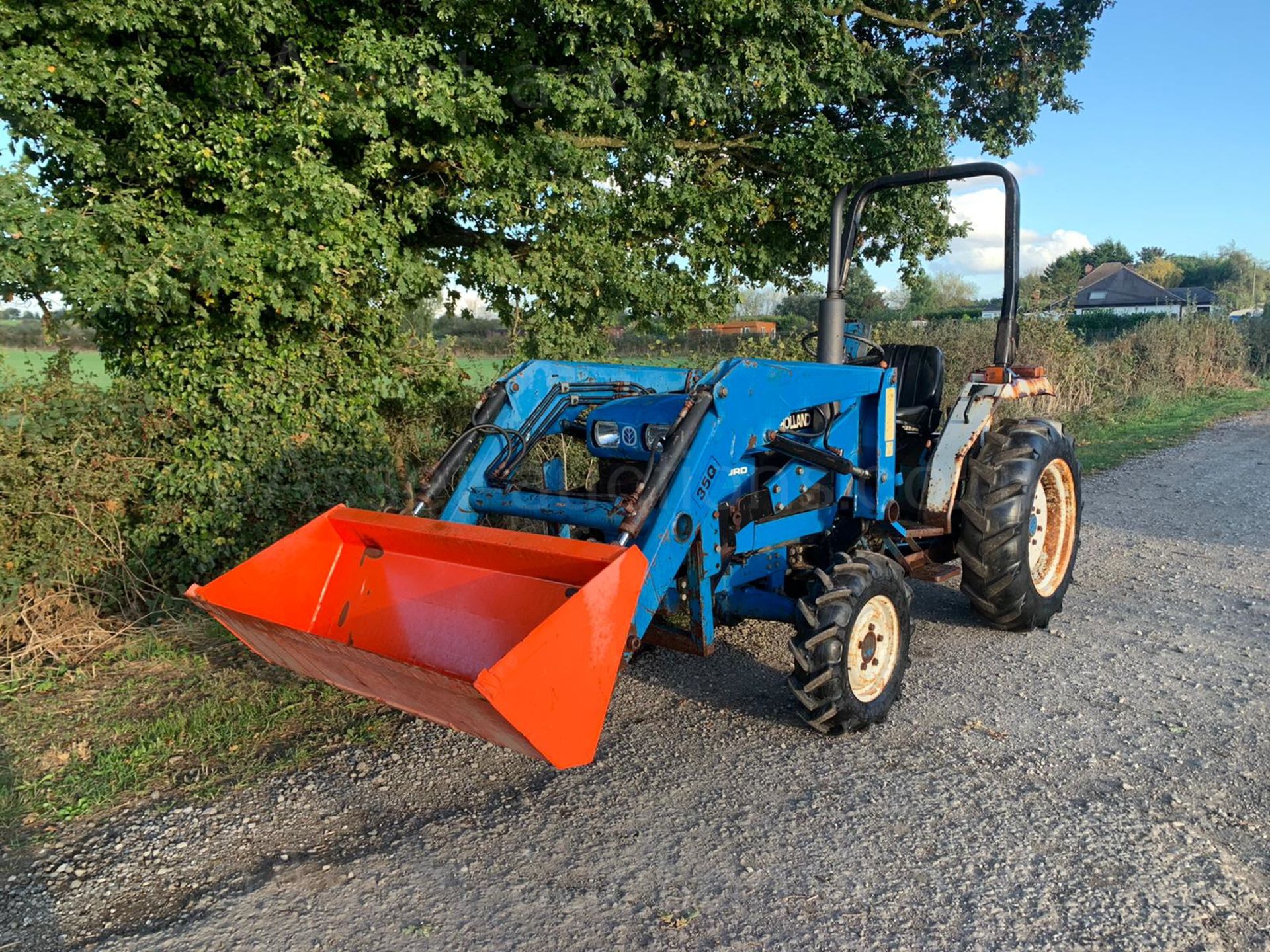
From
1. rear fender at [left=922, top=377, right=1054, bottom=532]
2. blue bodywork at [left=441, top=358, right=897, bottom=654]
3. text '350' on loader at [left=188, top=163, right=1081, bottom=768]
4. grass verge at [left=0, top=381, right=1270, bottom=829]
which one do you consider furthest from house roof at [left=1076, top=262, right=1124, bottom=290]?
grass verge at [left=0, top=381, right=1270, bottom=829]

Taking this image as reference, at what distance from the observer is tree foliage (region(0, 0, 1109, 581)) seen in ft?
18.7

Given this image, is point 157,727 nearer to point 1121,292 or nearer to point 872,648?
point 872,648

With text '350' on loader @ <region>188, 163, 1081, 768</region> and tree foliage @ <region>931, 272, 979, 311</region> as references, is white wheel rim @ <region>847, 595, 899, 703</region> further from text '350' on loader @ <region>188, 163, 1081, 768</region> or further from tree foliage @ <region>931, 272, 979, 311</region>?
tree foliage @ <region>931, 272, 979, 311</region>

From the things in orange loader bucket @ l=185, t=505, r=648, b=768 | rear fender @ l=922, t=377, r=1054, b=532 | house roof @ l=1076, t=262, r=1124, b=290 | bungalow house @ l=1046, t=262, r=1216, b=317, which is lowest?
orange loader bucket @ l=185, t=505, r=648, b=768

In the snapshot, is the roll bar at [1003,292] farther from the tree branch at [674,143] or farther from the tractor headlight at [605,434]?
the tree branch at [674,143]

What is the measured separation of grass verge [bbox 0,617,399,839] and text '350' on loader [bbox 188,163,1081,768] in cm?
64

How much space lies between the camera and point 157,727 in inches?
166

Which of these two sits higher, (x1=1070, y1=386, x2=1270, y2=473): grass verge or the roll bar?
the roll bar

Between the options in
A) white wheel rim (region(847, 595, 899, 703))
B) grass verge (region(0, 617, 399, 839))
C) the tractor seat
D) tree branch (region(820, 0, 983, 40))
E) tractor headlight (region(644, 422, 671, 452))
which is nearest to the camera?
grass verge (region(0, 617, 399, 839))

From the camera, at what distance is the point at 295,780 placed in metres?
3.74

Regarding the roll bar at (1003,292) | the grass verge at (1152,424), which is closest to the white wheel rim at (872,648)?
the roll bar at (1003,292)

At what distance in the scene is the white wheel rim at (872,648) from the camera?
3.92 m

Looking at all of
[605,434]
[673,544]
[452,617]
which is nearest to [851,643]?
[673,544]

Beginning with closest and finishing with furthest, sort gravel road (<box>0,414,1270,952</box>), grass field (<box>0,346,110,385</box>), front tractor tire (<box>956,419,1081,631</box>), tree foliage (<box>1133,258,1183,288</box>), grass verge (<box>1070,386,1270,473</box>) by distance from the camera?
gravel road (<box>0,414,1270,952</box>) < front tractor tire (<box>956,419,1081,631</box>) < grass field (<box>0,346,110,385</box>) < grass verge (<box>1070,386,1270,473</box>) < tree foliage (<box>1133,258,1183,288</box>)
